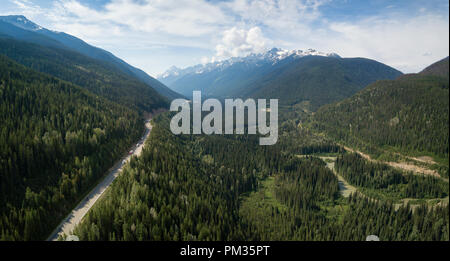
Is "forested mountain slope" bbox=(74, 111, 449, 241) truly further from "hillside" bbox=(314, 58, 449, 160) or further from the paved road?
"hillside" bbox=(314, 58, 449, 160)

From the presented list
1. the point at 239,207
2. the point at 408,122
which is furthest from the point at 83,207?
the point at 408,122

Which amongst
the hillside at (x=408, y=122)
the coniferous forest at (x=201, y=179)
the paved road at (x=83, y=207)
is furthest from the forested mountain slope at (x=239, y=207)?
the hillside at (x=408, y=122)

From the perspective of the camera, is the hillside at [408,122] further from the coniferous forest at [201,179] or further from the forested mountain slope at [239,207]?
the forested mountain slope at [239,207]

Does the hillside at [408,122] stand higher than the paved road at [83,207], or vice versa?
the hillside at [408,122]

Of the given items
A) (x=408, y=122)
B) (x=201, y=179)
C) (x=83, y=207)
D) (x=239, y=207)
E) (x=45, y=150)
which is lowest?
(x=239, y=207)

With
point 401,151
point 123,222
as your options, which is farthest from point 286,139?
point 123,222

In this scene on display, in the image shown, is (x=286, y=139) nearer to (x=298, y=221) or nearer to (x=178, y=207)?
(x=298, y=221)

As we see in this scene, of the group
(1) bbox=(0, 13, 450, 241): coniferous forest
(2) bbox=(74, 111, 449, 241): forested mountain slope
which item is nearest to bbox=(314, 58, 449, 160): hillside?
(1) bbox=(0, 13, 450, 241): coniferous forest

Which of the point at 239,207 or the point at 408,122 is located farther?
the point at 408,122

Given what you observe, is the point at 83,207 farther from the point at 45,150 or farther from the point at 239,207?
the point at 239,207
